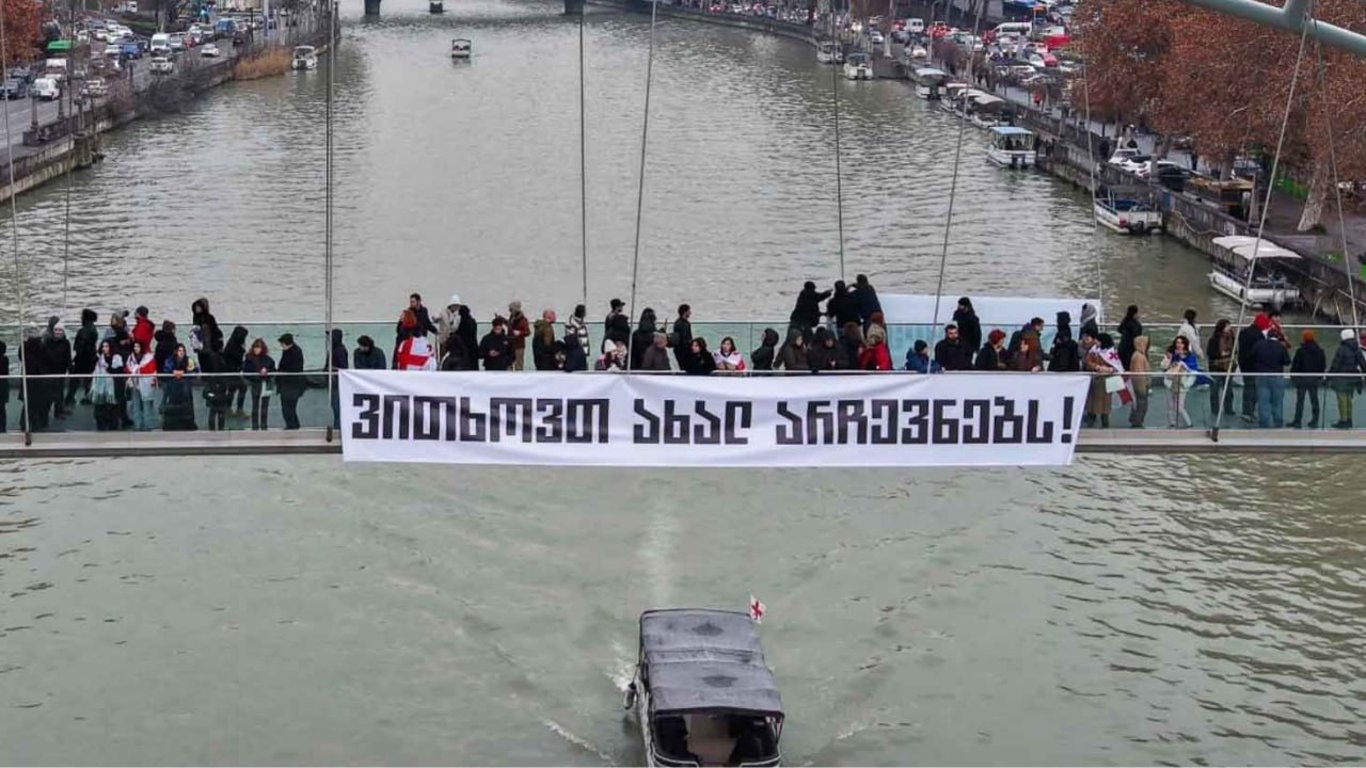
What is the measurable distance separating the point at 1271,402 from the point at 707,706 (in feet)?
20.0

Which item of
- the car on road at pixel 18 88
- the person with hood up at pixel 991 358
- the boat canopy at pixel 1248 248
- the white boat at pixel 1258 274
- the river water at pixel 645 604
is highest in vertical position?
the person with hood up at pixel 991 358

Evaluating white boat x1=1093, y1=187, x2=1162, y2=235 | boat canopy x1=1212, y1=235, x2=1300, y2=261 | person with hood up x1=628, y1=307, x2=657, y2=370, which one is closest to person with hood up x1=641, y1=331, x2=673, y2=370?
person with hood up x1=628, y1=307, x2=657, y2=370

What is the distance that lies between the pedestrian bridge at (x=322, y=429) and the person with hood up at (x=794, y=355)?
286 cm

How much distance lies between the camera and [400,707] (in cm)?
1777

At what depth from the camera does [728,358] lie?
67.4 feet

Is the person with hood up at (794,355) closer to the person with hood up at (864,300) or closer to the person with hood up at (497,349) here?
the person with hood up at (497,349)

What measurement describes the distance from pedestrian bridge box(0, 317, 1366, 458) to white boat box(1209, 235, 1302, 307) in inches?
711

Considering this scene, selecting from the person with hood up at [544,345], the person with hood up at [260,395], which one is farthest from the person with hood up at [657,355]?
the person with hood up at [260,395]

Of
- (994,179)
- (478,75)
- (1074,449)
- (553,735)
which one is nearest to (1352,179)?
(994,179)

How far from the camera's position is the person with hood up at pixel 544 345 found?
1972cm

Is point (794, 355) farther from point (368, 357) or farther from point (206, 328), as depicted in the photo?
point (206, 328)

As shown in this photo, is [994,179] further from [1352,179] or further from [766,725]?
[766,725]

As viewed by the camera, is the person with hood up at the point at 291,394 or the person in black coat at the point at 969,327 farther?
the person in black coat at the point at 969,327

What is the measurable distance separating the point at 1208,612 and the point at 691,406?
19.9 ft
